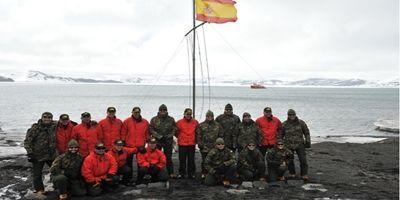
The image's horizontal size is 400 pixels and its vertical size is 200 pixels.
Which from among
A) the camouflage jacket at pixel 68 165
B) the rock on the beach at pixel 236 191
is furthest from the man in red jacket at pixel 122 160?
the rock on the beach at pixel 236 191

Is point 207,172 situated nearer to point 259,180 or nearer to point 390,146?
point 259,180

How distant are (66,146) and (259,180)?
5.34m

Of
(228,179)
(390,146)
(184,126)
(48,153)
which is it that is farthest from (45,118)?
(390,146)

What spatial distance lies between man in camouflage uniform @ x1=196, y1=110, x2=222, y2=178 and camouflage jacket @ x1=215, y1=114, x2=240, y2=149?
19.2 inches

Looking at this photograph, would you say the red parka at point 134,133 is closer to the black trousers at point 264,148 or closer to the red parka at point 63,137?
the red parka at point 63,137

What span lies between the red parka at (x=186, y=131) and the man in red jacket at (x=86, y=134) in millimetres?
2384

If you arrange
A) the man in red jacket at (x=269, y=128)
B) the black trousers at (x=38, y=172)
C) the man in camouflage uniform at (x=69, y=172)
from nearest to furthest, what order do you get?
the man in camouflage uniform at (x=69, y=172)
the black trousers at (x=38, y=172)
the man in red jacket at (x=269, y=128)

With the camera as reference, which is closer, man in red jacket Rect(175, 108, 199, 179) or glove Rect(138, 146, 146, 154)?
glove Rect(138, 146, 146, 154)

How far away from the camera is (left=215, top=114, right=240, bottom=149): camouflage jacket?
1210 cm

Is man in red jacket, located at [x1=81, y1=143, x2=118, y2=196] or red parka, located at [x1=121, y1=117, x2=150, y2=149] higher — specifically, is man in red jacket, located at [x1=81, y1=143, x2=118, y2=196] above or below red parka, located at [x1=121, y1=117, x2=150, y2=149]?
below

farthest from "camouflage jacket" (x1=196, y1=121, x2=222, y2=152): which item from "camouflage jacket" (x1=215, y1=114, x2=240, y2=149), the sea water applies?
the sea water

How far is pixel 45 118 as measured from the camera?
9773mm

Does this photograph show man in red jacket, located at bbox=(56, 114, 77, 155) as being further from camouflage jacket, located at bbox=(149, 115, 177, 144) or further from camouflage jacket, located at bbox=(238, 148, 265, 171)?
camouflage jacket, located at bbox=(238, 148, 265, 171)

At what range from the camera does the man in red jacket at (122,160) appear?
1073 cm
